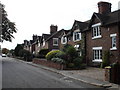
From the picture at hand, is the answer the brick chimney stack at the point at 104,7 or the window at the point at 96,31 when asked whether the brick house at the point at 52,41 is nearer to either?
the brick chimney stack at the point at 104,7

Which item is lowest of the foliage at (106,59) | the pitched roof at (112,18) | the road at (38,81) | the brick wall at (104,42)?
the road at (38,81)

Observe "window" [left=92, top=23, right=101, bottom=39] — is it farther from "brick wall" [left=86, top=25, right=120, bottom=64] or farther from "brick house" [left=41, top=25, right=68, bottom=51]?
"brick house" [left=41, top=25, right=68, bottom=51]

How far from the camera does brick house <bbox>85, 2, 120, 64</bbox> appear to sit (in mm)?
19191

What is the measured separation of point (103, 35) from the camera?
21.2 m

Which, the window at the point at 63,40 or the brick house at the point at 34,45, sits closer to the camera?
the window at the point at 63,40

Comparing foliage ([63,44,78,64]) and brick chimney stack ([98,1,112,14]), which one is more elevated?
brick chimney stack ([98,1,112,14])

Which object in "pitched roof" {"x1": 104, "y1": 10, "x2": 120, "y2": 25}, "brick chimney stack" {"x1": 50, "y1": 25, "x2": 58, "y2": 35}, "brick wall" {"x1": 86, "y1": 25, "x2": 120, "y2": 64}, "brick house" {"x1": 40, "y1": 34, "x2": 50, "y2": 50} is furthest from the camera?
"brick chimney stack" {"x1": 50, "y1": 25, "x2": 58, "y2": 35}

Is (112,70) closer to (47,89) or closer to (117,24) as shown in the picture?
(47,89)

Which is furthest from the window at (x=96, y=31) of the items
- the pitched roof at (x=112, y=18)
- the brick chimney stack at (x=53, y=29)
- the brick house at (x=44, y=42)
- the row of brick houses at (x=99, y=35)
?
the brick chimney stack at (x=53, y=29)

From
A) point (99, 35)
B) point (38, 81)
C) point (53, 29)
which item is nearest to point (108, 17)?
point (99, 35)

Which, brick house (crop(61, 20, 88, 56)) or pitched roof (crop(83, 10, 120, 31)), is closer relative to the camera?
pitched roof (crop(83, 10, 120, 31))

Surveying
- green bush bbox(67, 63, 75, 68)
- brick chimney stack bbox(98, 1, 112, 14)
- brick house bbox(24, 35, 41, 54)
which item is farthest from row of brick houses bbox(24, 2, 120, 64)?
brick house bbox(24, 35, 41, 54)

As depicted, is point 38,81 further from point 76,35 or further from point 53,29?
point 53,29

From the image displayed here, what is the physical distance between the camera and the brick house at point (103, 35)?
19191mm
